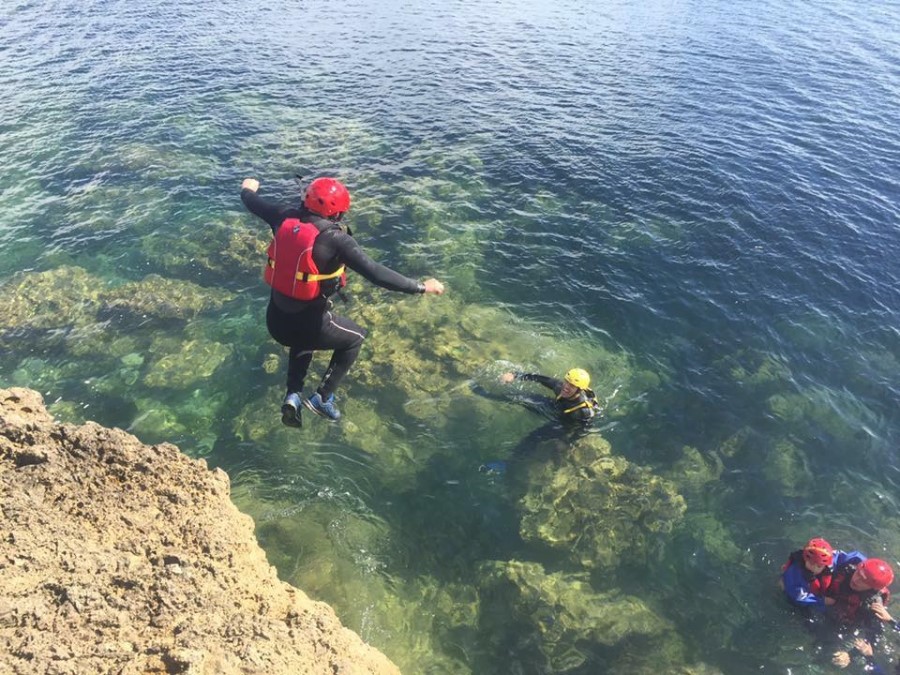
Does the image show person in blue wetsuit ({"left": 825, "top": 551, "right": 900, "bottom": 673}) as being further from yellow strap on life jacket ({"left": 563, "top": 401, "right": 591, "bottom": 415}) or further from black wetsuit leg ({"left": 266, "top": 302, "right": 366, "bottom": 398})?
black wetsuit leg ({"left": 266, "top": 302, "right": 366, "bottom": 398})

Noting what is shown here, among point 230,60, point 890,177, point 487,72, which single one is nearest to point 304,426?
point 890,177

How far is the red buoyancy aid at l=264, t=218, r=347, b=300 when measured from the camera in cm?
683

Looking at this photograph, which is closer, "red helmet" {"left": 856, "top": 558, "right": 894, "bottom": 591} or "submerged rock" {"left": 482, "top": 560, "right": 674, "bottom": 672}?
"submerged rock" {"left": 482, "top": 560, "right": 674, "bottom": 672}

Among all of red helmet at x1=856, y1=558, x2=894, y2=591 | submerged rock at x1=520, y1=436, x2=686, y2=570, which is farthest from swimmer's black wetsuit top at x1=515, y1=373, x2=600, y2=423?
red helmet at x1=856, y1=558, x2=894, y2=591

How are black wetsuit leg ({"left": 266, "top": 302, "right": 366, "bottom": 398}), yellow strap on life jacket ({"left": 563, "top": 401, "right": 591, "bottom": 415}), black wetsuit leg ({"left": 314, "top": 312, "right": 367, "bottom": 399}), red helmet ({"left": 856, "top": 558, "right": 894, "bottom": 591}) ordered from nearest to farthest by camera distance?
black wetsuit leg ({"left": 266, "top": 302, "right": 366, "bottom": 398}) < black wetsuit leg ({"left": 314, "top": 312, "right": 367, "bottom": 399}) < red helmet ({"left": 856, "top": 558, "right": 894, "bottom": 591}) < yellow strap on life jacket ({"left": 563, "top": 401, "right": 591, "bottom": 415})

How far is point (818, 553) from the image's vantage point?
8.89 metres

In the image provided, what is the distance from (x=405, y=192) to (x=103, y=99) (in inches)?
747

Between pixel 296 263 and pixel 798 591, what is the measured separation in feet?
31.5

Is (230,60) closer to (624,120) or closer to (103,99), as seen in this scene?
(103,99)

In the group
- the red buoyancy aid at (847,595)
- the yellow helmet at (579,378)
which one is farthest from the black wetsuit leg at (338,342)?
the red buoyancy aid at (847,595)

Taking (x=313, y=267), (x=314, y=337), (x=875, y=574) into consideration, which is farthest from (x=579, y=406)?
(x=313, y=267)

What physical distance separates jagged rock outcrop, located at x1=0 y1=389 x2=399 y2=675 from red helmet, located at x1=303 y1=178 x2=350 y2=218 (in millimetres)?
3940

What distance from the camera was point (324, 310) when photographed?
25.0 feet

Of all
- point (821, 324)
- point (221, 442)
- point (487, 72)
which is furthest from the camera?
point (487, 72)
